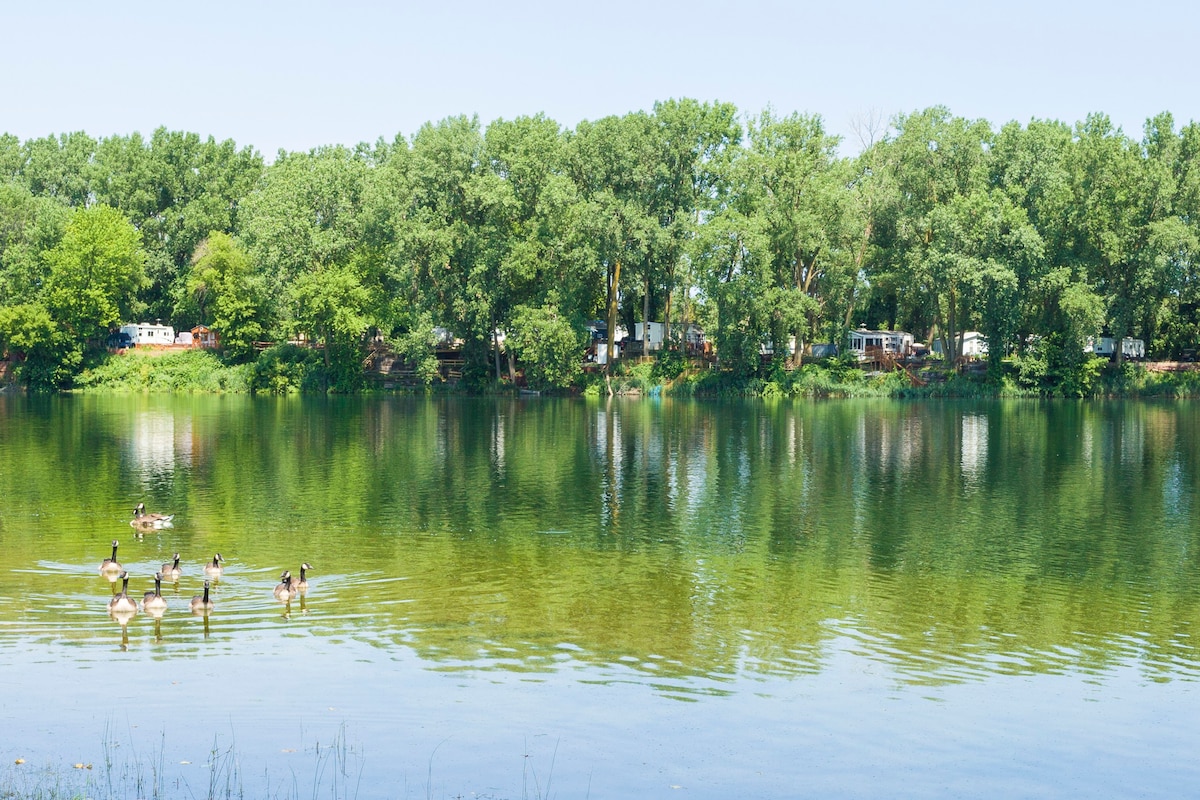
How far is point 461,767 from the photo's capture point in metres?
18.2

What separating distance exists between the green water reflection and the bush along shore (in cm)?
4286

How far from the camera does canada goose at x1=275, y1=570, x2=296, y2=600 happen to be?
2883 centimetres

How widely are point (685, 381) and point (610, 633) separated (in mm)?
97487

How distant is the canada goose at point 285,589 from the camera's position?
1135 inches

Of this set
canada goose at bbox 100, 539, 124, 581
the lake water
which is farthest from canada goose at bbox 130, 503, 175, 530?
Answer: canada goose at bbox 100, 539, 124, 581

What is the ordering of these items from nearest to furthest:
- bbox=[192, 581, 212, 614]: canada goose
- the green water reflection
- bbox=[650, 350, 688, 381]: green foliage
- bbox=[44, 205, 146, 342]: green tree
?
the green water reflection
bbox=[192, 581, 212, 614]: canada goose
bbox=[650, 350, 688, 381]: green foliage
bbox=[44, 205, 146, 342]: green tree

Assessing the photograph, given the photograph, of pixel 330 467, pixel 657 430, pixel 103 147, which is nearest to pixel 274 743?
pixel 330 467

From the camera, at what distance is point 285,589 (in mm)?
28891

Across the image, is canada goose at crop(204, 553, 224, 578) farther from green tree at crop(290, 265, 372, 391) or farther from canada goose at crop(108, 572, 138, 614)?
green tree at crop(290, 265, 372, 391)

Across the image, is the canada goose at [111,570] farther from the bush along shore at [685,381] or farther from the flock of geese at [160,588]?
the bush along shore at [685,381]

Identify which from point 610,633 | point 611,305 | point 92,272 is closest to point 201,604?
point 610,633

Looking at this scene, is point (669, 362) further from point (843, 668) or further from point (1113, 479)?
point (843, 668)

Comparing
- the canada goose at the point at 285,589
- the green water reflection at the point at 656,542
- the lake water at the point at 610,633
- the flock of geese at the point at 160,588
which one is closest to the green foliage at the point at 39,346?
the green water reflection at the point at 656,542

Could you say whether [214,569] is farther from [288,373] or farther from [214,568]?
[288,373]
